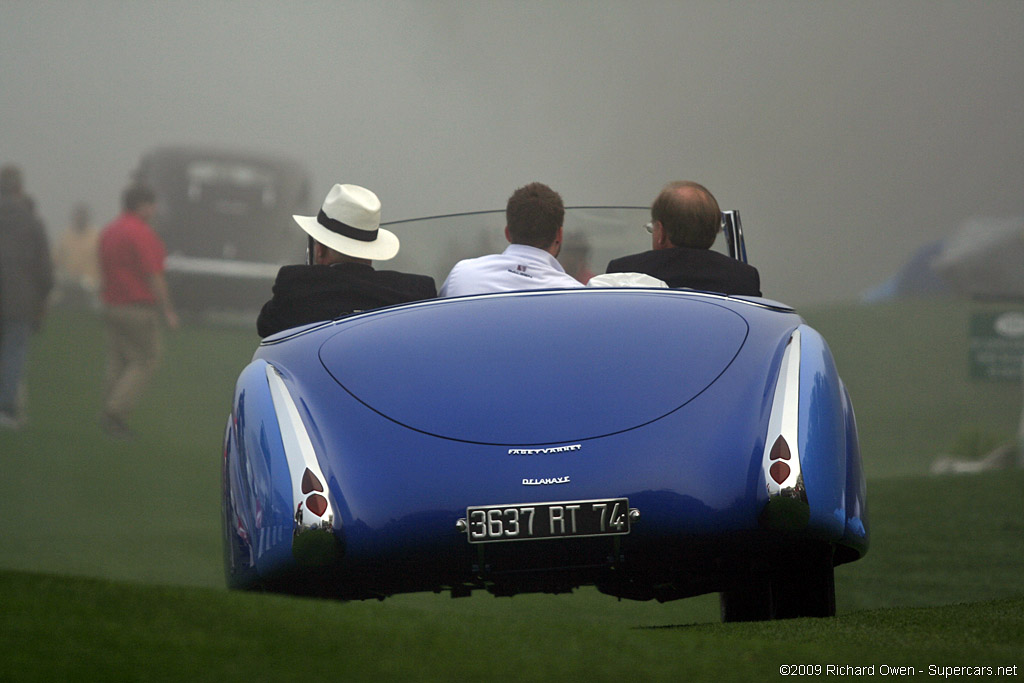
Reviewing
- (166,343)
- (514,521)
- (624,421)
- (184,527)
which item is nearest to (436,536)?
(514,521)

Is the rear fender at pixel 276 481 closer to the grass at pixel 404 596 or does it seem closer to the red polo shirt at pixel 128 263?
the grass at pixel 404 596

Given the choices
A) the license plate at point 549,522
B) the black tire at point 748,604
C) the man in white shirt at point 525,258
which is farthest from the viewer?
the man in white shirt at point 525,258

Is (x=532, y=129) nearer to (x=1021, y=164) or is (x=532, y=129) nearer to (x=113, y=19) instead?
(x=113, y=19)

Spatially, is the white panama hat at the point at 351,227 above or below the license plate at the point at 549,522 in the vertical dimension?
above

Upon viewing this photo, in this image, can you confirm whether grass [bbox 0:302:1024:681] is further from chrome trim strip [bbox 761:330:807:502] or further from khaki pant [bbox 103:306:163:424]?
khaki pant [bbox 103:306:163:424]

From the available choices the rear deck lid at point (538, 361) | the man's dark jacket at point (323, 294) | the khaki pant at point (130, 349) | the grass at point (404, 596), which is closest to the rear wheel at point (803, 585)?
the grass at point (404, 596)

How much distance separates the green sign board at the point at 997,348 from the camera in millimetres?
12398

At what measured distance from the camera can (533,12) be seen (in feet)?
47.4

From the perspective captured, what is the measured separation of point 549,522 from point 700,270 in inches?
46.7

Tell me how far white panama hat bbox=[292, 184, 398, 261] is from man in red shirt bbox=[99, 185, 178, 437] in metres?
6.97

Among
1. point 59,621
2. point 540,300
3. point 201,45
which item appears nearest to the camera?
point 59,621

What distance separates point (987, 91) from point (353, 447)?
13276 millimetres

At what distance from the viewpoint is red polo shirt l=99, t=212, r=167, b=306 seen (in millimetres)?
11016

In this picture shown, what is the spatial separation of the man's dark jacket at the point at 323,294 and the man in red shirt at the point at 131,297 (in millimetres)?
7308
